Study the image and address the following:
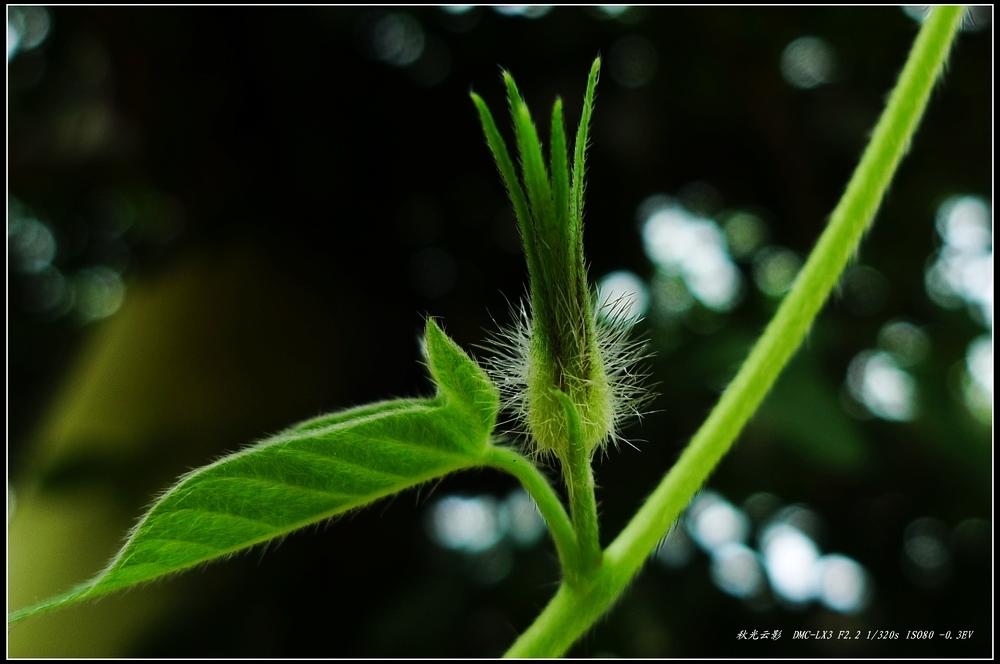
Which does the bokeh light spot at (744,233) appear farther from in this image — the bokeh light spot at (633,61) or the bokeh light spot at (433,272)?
the bokeh light spot at (433,272)

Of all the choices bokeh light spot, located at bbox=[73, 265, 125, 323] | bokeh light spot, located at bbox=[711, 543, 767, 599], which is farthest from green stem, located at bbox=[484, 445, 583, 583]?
bokeh light spot, located at bbox=[73, 265, 125, 323]

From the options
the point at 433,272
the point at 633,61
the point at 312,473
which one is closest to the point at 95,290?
the point at 433,272

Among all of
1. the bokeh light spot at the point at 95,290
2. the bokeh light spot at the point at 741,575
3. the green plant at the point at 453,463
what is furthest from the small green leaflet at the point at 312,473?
the bokeh light spot at the point at 95,290

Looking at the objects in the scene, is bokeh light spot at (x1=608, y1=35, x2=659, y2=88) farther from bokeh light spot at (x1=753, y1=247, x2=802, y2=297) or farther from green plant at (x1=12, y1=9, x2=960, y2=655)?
green plant at (x1=12, y1=9, x2=960, y2=655)

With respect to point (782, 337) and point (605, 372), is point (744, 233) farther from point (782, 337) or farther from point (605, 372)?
point (605, 372)

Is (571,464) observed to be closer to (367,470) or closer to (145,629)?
(367,470)

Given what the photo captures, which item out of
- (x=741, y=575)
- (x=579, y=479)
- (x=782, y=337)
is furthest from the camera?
(x=741, y=575)

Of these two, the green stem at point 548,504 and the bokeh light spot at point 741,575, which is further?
the bokeh light spot at point 741,575

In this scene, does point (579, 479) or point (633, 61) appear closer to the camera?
point (579, 479)
